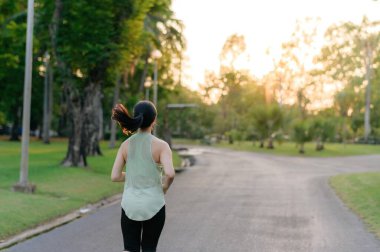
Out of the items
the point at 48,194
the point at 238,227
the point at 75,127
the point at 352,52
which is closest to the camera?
the point at 238,227

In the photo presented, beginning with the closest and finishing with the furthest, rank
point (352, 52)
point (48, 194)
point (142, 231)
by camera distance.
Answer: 1. point (142, 231)
2. point (48, 194)
3. point (352, 52)

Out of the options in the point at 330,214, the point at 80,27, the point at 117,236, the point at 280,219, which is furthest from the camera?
the point at 80,27

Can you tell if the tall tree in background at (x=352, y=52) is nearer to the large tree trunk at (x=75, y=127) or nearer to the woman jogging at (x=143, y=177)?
the large tree trunk at (x=75, y=127)

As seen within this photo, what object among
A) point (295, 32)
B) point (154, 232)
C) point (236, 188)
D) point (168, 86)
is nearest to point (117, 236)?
point (154, 232)

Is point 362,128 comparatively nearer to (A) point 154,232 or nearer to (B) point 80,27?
(B) point 80,27

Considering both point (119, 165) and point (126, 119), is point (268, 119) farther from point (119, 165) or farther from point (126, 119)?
point (126, 119)

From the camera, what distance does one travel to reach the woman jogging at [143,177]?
4.46 m

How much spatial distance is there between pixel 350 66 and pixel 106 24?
181ft

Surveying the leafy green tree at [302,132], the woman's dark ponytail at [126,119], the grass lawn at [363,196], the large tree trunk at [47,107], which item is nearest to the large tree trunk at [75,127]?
the grass lawn at [363,196]

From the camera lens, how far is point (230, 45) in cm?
7919

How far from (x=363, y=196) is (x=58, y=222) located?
8.36 m

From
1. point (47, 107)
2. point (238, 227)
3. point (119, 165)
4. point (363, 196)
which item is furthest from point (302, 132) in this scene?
point (119, 165)

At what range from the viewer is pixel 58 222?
11008mm

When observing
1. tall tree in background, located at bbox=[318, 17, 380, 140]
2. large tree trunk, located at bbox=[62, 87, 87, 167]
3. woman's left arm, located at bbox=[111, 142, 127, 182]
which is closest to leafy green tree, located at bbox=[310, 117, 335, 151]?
tall tree in background, located at bbox=[318, 17, 380, 140]
